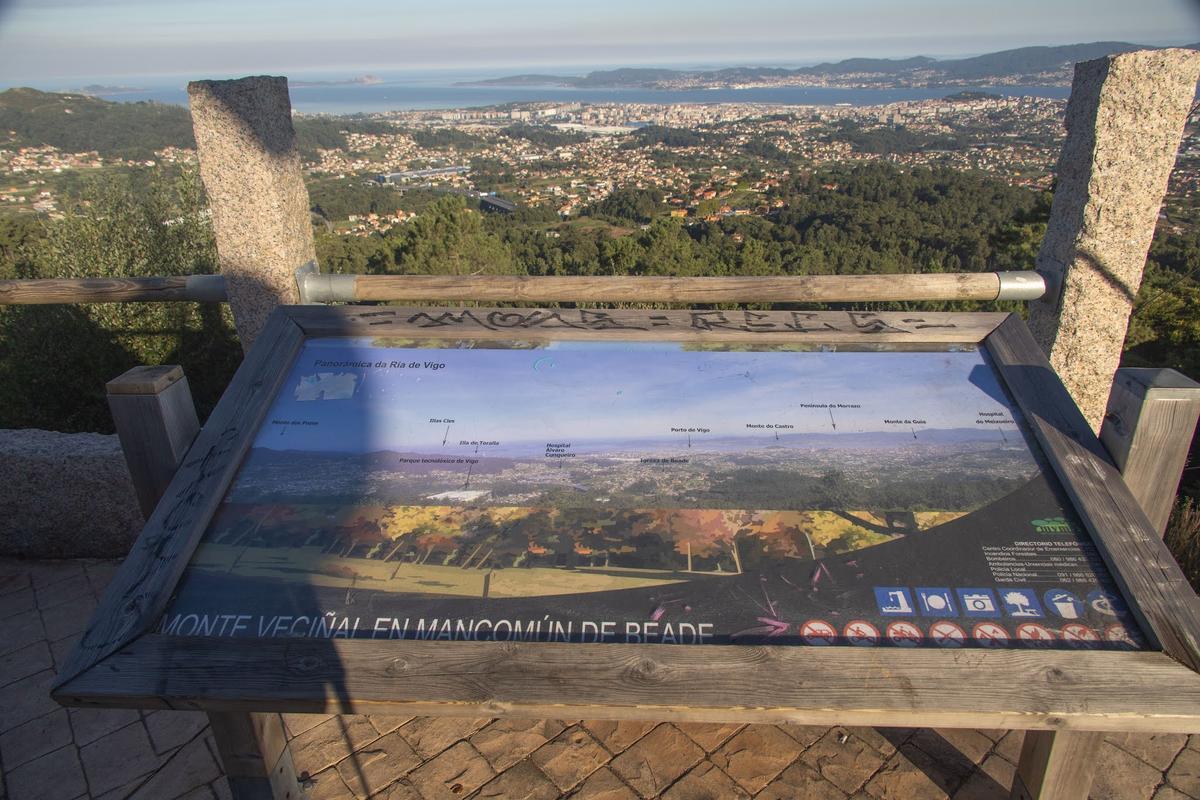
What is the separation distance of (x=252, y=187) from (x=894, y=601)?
2479 mm

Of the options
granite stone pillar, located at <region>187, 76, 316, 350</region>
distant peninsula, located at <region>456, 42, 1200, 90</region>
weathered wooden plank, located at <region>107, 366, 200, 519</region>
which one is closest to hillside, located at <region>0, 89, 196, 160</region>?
granite stone pillar, located at <region>187, 76, 316, 350</region>

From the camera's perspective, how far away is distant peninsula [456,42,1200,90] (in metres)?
50.4

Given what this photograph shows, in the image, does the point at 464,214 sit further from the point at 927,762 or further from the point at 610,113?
the point at 610,113

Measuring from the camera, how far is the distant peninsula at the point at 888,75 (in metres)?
50.4

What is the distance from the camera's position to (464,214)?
13438mm

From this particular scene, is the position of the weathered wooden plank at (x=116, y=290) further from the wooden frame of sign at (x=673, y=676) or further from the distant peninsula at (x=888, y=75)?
the distant peninsula at (x=888, y=75)

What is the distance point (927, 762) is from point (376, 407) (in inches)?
75.9

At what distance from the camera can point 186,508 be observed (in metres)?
1.49

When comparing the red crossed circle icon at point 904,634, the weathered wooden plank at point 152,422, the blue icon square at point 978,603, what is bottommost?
the red crossed circle icon at point 904,634

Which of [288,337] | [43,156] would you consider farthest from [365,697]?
[43,156]

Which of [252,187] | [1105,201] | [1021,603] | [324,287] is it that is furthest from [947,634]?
[252,187]

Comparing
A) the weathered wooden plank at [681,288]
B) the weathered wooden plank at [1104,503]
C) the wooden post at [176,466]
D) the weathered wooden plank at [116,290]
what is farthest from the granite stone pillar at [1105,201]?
the weathered wooden plank at [116,290]

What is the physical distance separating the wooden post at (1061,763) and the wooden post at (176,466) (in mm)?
1748

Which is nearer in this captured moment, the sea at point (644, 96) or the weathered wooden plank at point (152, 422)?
the weathered wooden plank at point (152, 422)
